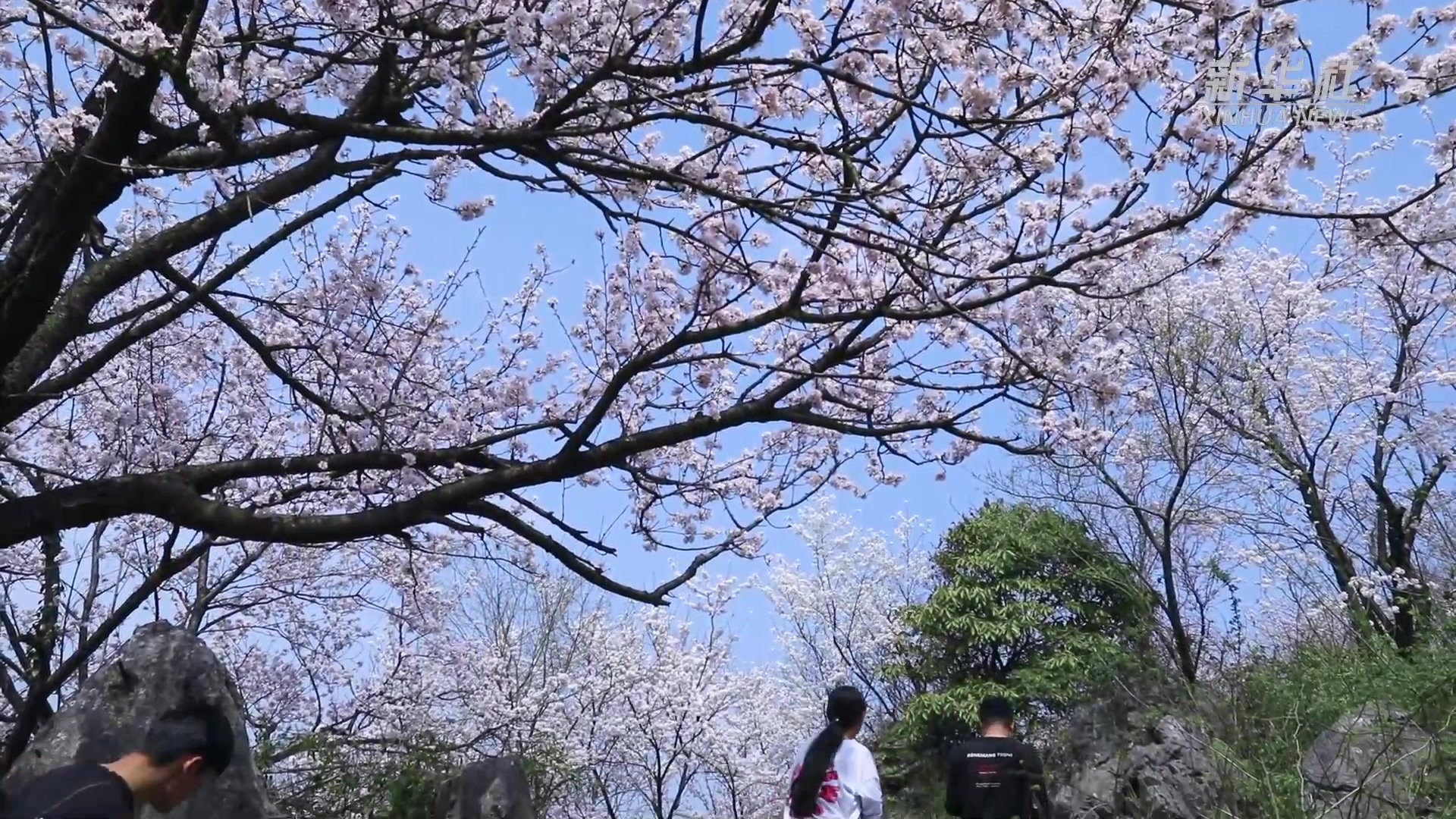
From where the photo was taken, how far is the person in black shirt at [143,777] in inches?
97.0

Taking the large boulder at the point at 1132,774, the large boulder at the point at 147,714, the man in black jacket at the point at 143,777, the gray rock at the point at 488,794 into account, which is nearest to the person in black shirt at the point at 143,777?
the man in black jacket at the point at 143,777

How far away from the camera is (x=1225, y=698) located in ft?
20.2

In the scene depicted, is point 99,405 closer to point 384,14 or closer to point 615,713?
point 384,14

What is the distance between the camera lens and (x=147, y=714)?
19.4ft

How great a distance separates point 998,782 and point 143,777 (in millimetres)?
3770

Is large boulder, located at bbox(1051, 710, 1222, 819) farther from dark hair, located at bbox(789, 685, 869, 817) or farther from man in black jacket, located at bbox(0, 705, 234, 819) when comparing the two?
man in black jacket, located at bbox(0, 705, 234, 819)

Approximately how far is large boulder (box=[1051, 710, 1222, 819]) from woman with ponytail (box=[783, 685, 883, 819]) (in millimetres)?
3791

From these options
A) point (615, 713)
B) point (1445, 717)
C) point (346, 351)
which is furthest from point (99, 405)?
point (615, 713)

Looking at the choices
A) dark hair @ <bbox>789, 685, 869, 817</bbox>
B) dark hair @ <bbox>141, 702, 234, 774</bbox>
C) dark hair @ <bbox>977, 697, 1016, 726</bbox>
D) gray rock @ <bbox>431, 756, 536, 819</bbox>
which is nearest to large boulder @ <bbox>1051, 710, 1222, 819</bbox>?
dark hair @ <bbox>977, 697, 1016, 726</bbox>

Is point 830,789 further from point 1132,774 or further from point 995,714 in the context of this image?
point 1132,774

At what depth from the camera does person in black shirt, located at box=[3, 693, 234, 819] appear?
2.46m

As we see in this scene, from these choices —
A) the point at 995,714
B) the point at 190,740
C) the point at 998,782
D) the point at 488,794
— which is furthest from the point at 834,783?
the point at 488,794

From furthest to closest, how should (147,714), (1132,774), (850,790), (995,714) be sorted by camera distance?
(1132,774) < (147,714) < (995,714) < (850,790)

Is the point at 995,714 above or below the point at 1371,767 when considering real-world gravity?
above
